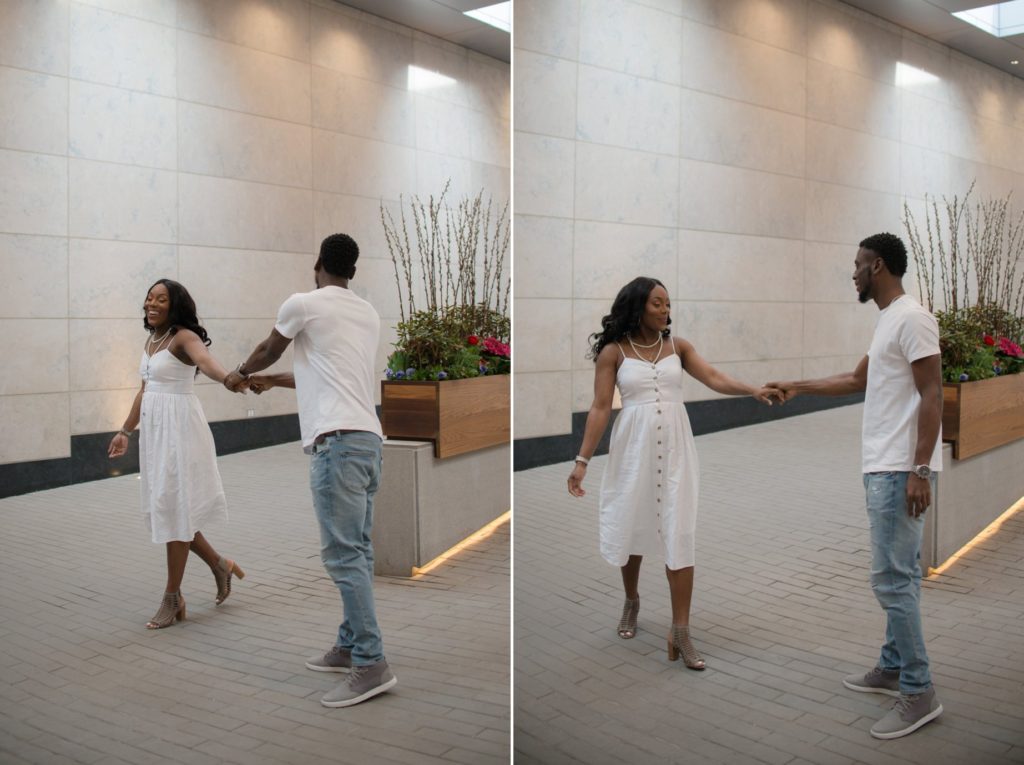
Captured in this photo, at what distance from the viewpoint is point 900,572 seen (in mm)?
3252

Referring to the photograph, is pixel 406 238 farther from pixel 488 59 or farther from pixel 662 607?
pixel 662 607

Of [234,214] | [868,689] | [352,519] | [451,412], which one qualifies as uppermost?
[234,214]

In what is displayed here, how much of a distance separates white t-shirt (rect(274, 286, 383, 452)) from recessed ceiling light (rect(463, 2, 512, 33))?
3.91ft

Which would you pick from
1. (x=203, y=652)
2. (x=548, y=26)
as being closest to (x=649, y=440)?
A: (x=548, y=26)

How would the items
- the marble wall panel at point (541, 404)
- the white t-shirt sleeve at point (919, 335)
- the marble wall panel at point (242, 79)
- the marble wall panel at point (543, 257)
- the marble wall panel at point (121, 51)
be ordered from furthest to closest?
the marble wall panel at point (541, 404) < the marble wall panel at point (543, 257) < the marble wall panel at point (242, 79) < the marble wall panel at point (121, 51) < the white t-shirt sleeve at point (919, 335)

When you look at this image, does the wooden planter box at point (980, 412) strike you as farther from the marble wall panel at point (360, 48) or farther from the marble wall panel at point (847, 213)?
the marble wall panel at point (360, 48)

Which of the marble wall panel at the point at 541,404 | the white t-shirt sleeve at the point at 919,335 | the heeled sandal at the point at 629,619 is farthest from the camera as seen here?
the heeled sandal at the point at 629,619

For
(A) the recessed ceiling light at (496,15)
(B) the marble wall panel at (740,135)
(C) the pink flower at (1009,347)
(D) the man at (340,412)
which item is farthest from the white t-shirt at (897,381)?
(A) the recessed ceiling light at (496,15)

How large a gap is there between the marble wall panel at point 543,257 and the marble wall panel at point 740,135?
1.67 feet

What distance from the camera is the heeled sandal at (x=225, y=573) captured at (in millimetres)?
3543

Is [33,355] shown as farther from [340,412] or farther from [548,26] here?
[548,26]

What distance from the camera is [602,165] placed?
3430 mm

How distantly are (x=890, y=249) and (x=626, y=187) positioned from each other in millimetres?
883

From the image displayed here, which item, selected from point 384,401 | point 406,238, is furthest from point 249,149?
point 384,401
